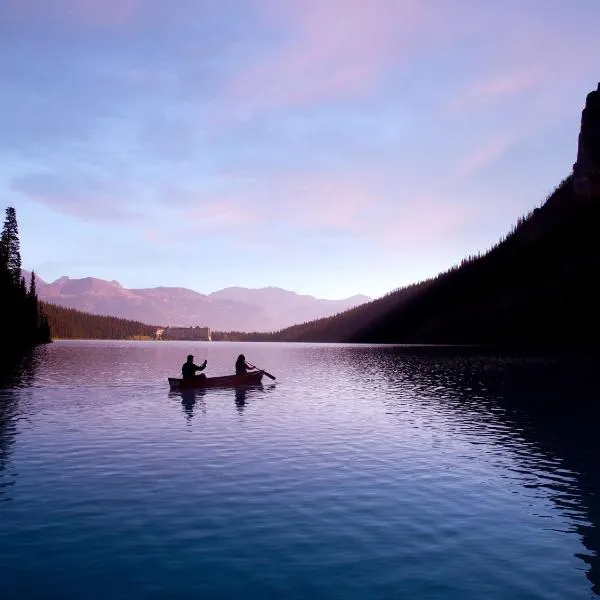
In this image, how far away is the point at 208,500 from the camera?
19.6 meters

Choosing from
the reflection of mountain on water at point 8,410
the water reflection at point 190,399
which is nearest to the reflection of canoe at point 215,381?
the water reflection at point 190,399

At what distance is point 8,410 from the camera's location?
41.0 meters

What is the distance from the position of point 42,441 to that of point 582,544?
80.8 ft

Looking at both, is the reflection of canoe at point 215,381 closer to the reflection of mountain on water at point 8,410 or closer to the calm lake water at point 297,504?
the calm lake water at point 297,504

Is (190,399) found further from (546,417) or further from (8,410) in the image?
(546,417)

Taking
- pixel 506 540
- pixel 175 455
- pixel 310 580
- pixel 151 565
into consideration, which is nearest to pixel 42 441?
pixel 175 455

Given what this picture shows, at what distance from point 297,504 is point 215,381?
37443mm

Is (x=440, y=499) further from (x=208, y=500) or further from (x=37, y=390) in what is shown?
(x=37, y=390)

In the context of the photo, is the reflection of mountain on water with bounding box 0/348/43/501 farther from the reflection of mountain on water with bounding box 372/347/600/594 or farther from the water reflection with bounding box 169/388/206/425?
the reflection of mountain on water with bounding box 372/347/600/594

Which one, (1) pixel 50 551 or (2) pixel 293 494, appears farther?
(2) pixel 293 494

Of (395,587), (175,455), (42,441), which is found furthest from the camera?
(42,441)

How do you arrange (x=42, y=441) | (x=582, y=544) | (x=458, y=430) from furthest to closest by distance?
(x=458, y=430) → (x=42, y=441) → (x=582, y=544)

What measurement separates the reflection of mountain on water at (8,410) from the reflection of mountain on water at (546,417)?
18955mm

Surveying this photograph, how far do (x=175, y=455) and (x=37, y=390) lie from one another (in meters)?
32.7
